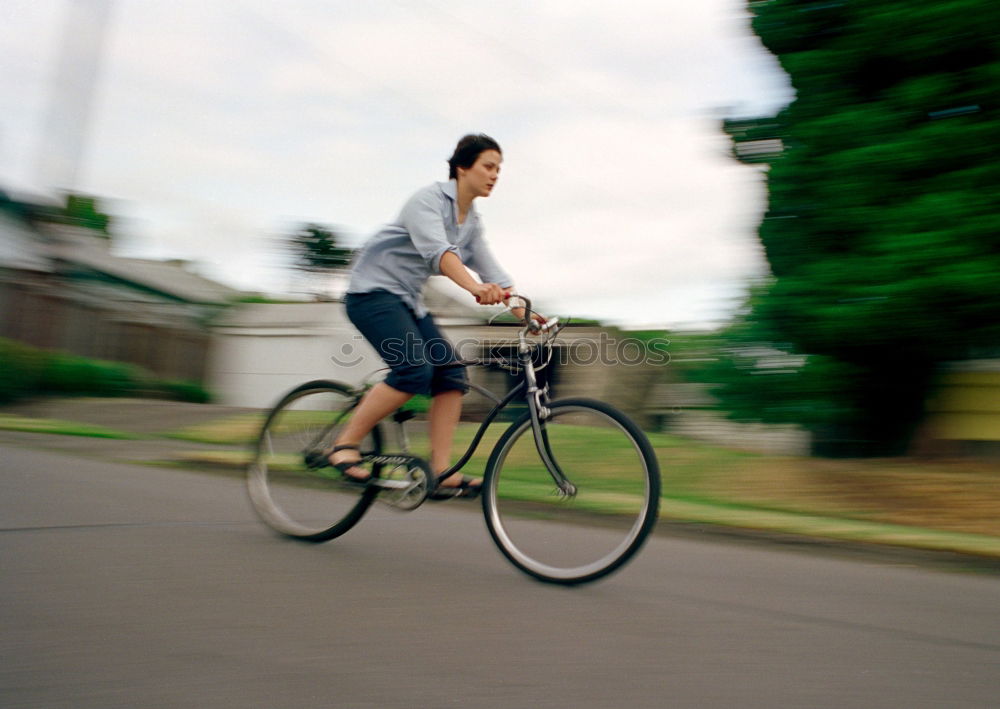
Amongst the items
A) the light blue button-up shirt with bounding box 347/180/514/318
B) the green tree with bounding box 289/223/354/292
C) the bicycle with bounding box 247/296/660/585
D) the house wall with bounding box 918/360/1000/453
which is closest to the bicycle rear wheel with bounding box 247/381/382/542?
the bicycle with bounding box 247/296/660/585

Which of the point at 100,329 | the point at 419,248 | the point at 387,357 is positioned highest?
the point at 100,329

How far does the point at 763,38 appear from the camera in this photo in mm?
7434

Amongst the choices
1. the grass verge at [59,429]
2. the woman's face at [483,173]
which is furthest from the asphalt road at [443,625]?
the grass verge at [59,429]

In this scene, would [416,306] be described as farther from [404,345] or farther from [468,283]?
[468,283]

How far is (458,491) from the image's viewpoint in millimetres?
4312

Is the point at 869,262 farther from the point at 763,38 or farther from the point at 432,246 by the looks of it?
the point at 432,246

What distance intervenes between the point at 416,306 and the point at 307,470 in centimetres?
110

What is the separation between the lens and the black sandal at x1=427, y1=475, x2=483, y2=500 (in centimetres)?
430

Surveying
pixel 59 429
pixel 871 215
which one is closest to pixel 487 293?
pixel 871 215

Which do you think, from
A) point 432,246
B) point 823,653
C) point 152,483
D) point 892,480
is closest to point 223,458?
point 152,483

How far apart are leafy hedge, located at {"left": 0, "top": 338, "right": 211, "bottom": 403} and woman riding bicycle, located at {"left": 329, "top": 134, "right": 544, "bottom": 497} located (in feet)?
39.7

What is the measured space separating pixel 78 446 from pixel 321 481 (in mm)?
5812

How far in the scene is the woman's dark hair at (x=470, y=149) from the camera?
14.5 feet

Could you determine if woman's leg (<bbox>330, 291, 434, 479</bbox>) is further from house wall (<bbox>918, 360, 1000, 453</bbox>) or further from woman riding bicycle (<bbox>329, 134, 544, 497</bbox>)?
house wall (<bbox>918, 360, 1000, 453</bbox>)
